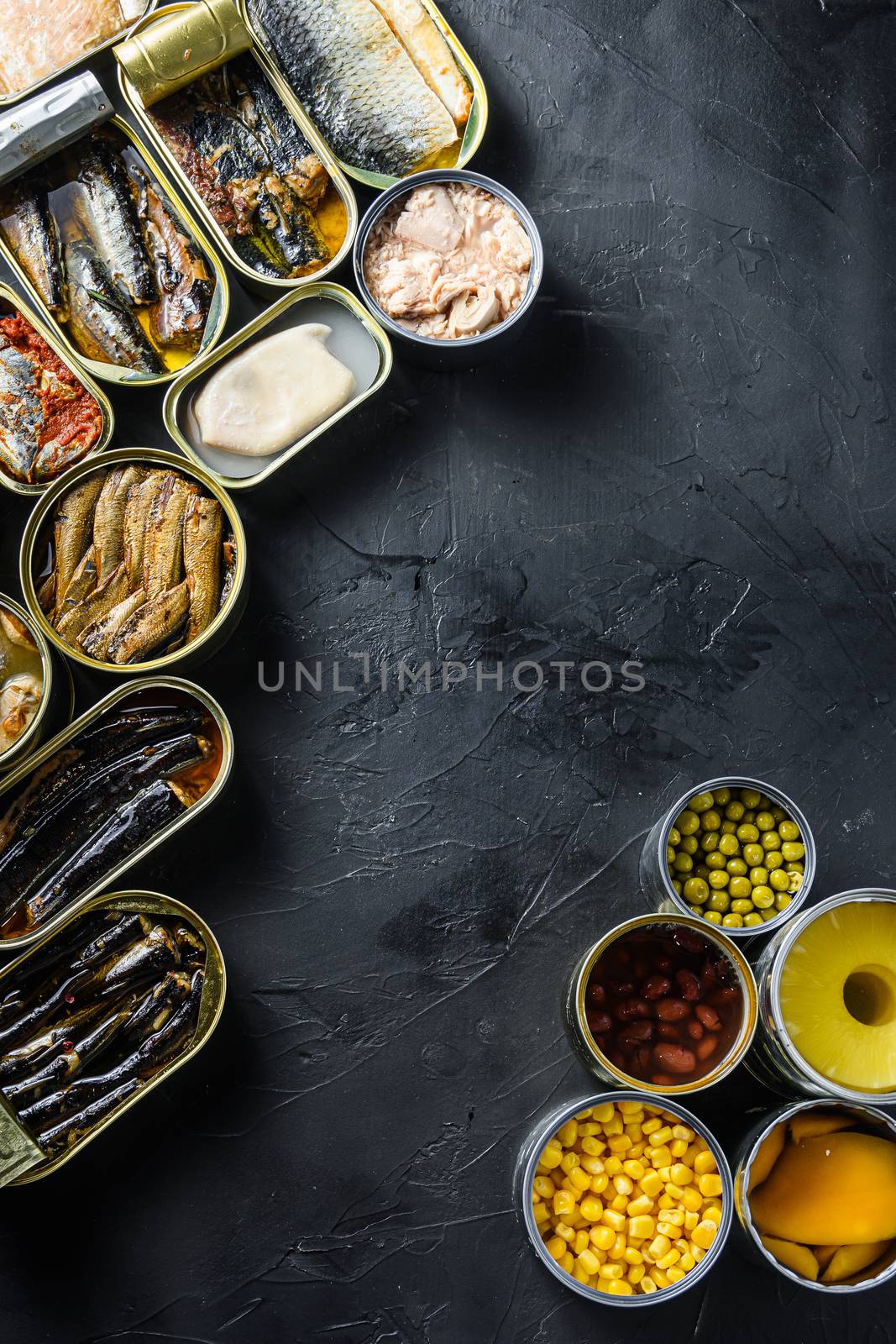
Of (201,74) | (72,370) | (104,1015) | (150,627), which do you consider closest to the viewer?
(104,1015)

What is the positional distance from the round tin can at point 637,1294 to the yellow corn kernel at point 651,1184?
0.18 meters

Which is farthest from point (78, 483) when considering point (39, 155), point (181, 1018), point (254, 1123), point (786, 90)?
point (786, 90)

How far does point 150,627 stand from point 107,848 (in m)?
0.68

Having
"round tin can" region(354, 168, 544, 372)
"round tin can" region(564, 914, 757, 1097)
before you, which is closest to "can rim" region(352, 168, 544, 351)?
"round tin can" region(354, 168, 544, 372)

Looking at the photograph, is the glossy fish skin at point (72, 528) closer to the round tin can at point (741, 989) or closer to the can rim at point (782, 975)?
the round tin can at point (741, 989)

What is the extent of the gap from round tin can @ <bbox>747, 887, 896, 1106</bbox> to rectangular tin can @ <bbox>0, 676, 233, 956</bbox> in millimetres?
1721

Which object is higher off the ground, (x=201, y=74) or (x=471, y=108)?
(x=201, y=74)

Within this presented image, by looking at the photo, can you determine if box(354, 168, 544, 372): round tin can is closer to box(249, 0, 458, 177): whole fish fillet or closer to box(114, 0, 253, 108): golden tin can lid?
box(249, 0, 458, 177): whole fish fillet

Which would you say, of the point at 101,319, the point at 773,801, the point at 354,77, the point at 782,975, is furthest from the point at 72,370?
the point at 782,975

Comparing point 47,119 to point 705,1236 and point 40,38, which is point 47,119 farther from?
point 705,1236

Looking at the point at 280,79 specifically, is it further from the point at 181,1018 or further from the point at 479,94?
the point at 181,1018

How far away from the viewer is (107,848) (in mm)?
3088

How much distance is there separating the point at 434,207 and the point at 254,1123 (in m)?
3.02

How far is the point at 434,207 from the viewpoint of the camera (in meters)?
3.42
